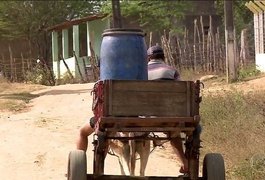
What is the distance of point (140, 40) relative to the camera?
650 centimetres

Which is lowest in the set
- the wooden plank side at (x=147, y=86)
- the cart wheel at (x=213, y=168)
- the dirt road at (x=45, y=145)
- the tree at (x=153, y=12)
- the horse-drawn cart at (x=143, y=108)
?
the dirt road at (x=45, y=145)

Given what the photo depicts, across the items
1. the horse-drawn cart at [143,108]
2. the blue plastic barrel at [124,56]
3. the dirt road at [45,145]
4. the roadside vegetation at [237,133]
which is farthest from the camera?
the dirt road at [45,145]

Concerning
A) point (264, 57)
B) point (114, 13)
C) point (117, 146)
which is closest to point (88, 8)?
point (114, 13)

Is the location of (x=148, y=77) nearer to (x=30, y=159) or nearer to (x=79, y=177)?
(x=79, y=177)

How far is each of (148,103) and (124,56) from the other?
0.71 m

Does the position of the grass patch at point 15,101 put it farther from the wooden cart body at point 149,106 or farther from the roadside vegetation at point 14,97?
the wooden cart body at point 149,106

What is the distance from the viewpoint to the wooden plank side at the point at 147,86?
588cm

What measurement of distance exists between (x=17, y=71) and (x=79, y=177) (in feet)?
88.5

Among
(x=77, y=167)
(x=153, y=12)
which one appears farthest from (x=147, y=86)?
(x=153, y=12)

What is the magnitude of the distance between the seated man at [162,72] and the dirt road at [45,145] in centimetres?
193

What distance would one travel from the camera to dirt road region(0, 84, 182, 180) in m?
8.91

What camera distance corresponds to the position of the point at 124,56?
21.0 feet

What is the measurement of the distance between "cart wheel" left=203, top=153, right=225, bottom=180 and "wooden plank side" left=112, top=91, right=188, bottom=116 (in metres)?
0.61

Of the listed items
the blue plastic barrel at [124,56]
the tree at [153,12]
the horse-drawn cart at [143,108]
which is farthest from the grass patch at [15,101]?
the tree at [153,12]
